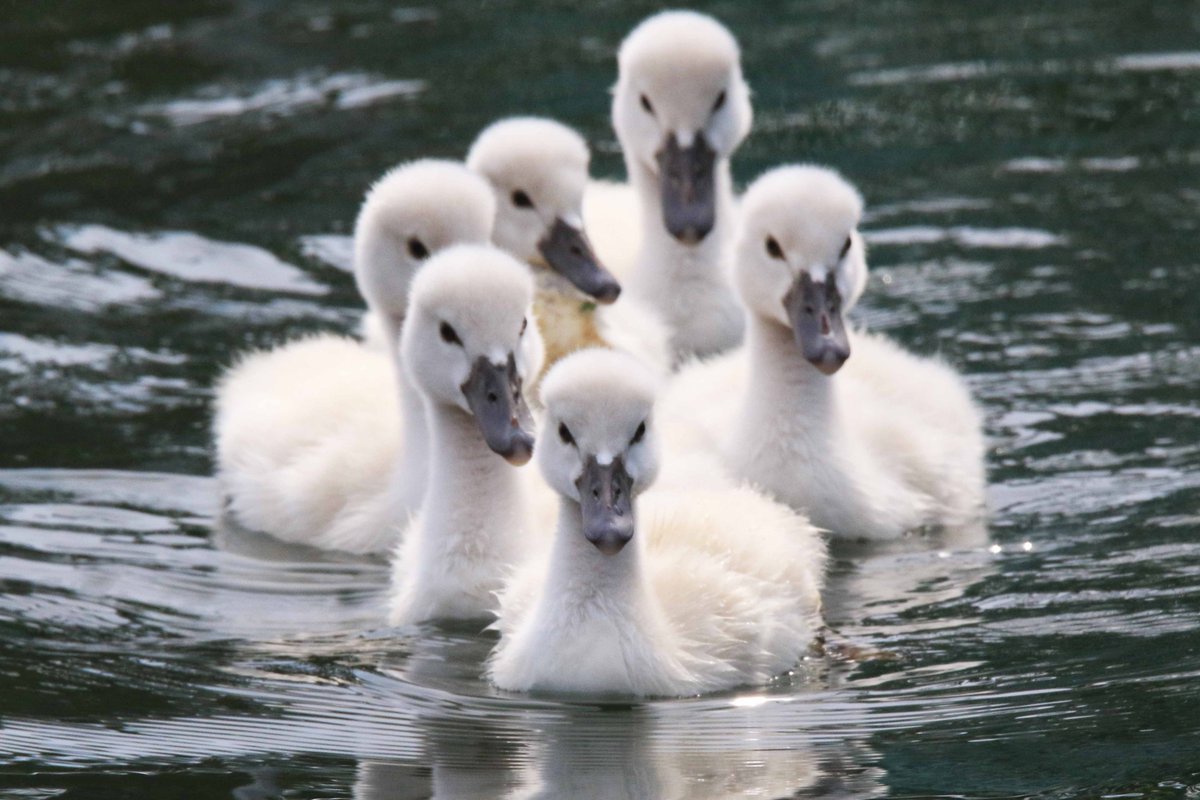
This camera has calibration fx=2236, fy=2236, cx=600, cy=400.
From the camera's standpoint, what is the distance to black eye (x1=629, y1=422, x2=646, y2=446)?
5.78m

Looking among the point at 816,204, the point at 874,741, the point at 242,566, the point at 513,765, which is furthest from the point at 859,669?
the point at 242,566

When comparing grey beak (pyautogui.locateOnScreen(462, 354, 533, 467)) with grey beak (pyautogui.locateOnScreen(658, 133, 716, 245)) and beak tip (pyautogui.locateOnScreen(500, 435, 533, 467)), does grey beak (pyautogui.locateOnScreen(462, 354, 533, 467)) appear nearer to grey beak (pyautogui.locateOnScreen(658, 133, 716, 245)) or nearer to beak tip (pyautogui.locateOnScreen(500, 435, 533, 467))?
beak tip (pyautogui.locateOnScreen(500, 435, 533, 467))

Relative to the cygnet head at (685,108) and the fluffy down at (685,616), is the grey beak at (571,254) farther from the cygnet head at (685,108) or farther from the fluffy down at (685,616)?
the fluffy down at (685,616)

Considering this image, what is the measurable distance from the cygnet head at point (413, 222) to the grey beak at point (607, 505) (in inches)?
66.6

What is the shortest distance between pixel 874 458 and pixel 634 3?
728 centimetres

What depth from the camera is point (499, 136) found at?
8.12 metres

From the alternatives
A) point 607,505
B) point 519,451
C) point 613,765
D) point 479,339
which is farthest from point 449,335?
point 613,765

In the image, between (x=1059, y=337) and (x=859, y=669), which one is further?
(x=1059, y=337)

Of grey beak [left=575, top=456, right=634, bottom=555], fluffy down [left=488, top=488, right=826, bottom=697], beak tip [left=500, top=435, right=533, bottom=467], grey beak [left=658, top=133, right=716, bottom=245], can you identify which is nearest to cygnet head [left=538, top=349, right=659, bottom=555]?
grey beak [left=575, top=456, right=634, bottom=555]

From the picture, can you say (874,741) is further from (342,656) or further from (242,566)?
(242,566)

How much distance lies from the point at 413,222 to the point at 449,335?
853mm

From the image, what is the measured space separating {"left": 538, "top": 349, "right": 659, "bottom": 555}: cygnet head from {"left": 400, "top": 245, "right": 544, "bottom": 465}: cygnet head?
0.48m

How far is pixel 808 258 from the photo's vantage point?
7.10 metres

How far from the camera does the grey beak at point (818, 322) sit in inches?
273
